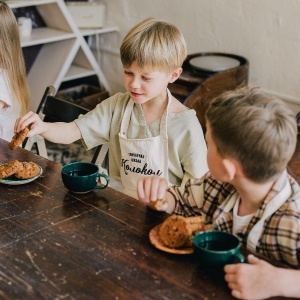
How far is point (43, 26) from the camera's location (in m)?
4.29

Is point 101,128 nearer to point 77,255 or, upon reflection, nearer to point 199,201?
point 199,201

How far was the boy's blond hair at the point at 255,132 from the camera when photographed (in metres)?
1.25

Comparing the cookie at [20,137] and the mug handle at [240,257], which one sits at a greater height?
the cookie at [20,137]

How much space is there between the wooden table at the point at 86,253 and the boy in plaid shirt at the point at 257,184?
0.33 feet

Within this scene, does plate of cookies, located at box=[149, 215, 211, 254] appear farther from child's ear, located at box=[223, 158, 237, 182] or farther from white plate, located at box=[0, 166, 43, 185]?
white plate, located at box=[0, 166, 43, 185]

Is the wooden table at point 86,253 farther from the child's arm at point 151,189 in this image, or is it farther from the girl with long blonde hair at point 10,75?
the girl with long blonde hair at point 10,75

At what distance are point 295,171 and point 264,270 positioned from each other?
1.38 m

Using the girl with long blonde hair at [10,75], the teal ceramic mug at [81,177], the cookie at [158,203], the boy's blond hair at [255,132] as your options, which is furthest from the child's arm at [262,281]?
the girl with long blonde hair at [10,75]

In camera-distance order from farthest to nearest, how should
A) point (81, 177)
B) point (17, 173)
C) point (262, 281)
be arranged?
point (17, 173)
point (81, 177)
point (262, 281)

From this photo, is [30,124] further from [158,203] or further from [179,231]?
[179,231]

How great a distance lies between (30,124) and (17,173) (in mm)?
229

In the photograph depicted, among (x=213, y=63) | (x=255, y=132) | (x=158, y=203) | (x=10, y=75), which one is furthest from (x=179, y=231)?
(x=213, y=63)

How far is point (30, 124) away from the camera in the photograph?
6.19 ft

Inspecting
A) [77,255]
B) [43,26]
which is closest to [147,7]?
[43,26]
